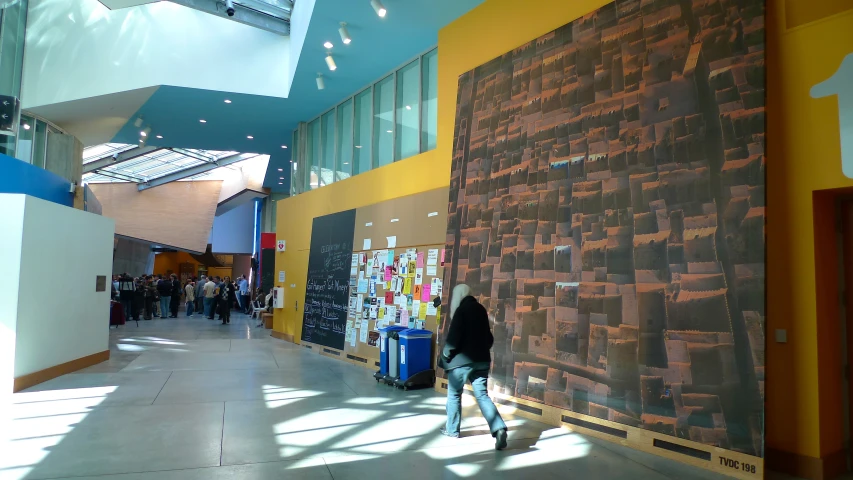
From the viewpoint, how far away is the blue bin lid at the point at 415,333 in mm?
7539

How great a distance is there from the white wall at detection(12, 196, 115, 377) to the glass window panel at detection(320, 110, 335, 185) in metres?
4.74

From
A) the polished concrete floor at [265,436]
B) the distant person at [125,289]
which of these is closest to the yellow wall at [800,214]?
the polished concrete floor at [265,436]

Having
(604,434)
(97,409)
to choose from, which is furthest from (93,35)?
(604,434)

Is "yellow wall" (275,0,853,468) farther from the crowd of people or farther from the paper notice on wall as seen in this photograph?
the crowd of people

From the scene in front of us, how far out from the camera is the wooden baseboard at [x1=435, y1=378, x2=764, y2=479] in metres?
4.12

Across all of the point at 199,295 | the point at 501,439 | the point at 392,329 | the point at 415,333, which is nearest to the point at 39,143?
the point at 392,329

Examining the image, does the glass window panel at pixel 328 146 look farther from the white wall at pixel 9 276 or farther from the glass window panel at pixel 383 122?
the white wall at pixel 9 276

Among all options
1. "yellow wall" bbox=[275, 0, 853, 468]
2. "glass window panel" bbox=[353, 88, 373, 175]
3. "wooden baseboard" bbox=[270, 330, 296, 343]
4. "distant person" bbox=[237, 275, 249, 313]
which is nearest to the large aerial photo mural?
"yellow wall" bbox=[275, 0, 853, 468]

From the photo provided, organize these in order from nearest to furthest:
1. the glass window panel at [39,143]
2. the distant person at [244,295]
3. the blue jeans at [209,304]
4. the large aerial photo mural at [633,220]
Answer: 1. the large aerial photo mural at [633,220]
2. the glass window panel at [39,143]
3. the blue jeans at [209,304]
4. the distant person at [244,295]

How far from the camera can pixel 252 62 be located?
Answer: 11.6 metres

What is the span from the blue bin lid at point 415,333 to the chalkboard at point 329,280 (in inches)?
124

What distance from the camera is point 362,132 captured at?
1139 cm

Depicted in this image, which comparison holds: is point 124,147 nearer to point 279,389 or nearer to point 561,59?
point 279,389

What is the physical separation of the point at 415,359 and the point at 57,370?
556 cm
